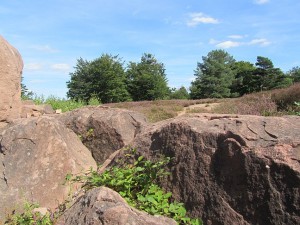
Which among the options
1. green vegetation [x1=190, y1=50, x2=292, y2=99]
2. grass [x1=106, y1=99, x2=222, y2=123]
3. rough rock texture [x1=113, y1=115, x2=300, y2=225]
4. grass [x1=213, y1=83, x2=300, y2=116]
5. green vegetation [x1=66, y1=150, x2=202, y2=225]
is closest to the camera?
rough rock texture [x1=113, y1=115, x2=300, y2=225]

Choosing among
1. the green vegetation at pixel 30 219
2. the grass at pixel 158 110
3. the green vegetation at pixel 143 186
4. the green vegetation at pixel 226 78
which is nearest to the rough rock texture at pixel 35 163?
the green vegetation at pixel 30 219

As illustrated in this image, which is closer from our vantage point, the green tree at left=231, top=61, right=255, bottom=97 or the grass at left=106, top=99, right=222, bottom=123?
the grass at left=106, top=99, right=222, bottom=123

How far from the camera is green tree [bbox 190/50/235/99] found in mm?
52062

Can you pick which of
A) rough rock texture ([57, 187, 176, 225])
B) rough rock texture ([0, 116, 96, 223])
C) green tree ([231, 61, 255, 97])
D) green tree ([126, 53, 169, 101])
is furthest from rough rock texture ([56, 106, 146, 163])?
green tree ([231, 61, 255, 97])

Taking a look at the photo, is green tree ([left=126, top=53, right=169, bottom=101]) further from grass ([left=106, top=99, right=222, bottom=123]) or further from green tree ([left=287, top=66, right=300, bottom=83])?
grass ([left=106, top=99, right=222, bottom=123])

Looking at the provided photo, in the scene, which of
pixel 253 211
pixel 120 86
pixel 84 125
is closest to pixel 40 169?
pixel 84 125

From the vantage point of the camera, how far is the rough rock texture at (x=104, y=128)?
A: 18.4 ft

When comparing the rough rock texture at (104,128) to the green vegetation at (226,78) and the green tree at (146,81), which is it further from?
the green vegetation at (226,78)

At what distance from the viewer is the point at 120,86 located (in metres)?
44.1

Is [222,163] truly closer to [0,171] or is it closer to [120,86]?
[0,171]

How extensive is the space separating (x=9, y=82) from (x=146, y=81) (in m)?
39.7

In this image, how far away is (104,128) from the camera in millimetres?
5695

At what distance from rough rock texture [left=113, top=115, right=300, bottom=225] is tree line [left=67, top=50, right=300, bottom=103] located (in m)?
35.8

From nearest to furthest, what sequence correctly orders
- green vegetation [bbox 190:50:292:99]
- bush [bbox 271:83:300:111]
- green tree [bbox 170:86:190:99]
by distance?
bush [bbox 271:83:300:111] < green vegetation [bbox 190:50:292:99] < green tree [bbox 170:86:190:99]
